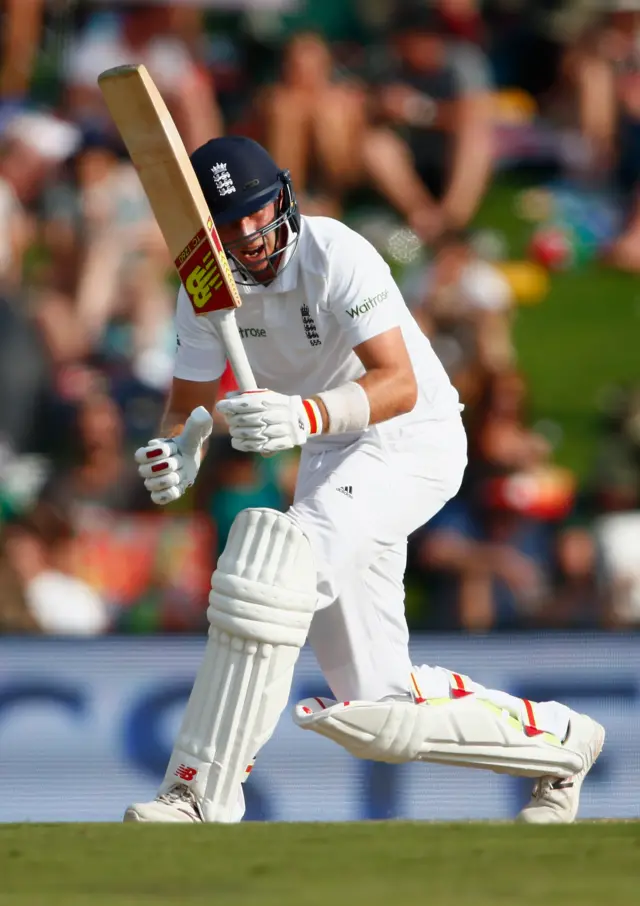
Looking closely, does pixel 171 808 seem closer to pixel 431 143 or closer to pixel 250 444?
pixel 250 444

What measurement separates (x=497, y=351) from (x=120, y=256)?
6.07 ft

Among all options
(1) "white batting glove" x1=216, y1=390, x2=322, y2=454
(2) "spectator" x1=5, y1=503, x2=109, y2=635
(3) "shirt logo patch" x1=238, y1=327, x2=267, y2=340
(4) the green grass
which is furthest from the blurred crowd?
(1) "white batting glove" x1=216, y1=390, x2=322, y2=454

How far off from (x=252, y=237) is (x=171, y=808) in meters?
1.33

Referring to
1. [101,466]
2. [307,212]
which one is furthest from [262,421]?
[307,212]

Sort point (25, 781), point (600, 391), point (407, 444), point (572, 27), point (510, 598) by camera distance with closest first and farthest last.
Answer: point (407, 444) < point (25, 781) < point (510, 598) < point (600, 391) < point (572, 27)

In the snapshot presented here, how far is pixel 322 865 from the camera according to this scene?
7.82 feet

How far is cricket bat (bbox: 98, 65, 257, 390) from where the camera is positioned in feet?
10.9

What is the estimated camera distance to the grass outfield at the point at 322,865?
2096 millimetres

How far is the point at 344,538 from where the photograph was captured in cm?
332

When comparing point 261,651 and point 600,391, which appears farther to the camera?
point 600,391

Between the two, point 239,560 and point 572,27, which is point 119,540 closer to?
point 239,560

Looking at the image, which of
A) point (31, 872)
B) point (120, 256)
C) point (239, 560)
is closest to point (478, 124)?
point (120, 256)

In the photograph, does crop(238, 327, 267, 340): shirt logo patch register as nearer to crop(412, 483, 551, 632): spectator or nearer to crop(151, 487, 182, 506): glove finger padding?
crop(151, 487, 182, 506): glove finger padding

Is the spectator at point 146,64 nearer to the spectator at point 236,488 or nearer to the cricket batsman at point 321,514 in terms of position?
the spectator at point 236,488
